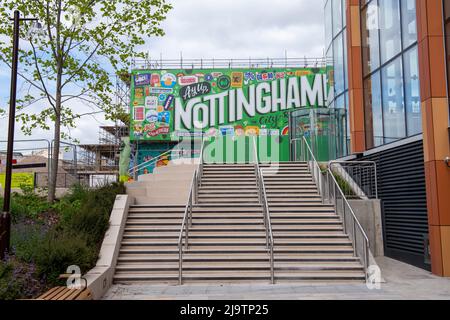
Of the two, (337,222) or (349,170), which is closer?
(337,222)

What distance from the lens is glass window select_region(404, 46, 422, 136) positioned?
1205 cm

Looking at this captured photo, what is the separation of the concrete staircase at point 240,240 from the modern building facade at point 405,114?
1.95 m

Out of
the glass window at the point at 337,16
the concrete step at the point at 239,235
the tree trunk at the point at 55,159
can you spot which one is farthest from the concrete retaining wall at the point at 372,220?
the glass window at the point at 337,16

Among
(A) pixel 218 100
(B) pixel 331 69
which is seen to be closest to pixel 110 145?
(A) pixel 218 100

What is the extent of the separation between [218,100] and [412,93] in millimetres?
15950

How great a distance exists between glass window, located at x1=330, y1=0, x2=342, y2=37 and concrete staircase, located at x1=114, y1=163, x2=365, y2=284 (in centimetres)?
860

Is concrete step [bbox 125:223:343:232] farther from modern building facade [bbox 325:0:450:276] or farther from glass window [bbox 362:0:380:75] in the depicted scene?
glass window [bbox 362:0:380:75]

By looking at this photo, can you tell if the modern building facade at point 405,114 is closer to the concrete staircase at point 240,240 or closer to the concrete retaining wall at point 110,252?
the concrete staircase at point 240,240

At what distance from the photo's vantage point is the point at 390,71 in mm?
13859

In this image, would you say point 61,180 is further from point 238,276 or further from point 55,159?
point 238,276

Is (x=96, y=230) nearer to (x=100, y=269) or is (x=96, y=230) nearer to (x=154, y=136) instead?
(x=100, y=269)
